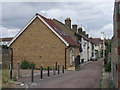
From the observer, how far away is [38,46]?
32438 mm

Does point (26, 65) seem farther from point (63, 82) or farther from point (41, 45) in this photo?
point (63, 82)

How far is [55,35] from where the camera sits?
104 feet

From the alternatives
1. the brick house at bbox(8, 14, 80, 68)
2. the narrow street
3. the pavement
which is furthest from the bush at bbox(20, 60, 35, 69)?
the narrow street

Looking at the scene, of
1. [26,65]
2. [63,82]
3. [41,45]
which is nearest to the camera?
[63,82]

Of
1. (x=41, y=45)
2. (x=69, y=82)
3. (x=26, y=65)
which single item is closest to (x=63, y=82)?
(x=69, y=82)

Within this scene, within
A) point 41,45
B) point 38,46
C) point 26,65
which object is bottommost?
point 26,65

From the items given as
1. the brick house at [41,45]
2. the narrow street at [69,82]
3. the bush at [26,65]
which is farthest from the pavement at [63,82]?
the brick house at [41,45]

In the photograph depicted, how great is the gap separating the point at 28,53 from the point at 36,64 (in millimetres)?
1999

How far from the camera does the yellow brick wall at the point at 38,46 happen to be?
3164 cm

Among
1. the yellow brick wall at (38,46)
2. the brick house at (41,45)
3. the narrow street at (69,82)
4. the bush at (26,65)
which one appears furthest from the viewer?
the yellow brick wall at (38,46)

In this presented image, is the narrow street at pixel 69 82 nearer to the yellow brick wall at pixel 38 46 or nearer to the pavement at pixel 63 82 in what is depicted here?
the pavement at pixel 63 82

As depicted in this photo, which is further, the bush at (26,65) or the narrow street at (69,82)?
the bush at (26,65)

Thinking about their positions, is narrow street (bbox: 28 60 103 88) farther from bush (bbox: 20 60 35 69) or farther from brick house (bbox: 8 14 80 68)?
brick house (bbox: 8 14 80 68)

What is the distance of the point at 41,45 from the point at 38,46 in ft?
1.52
